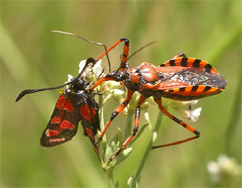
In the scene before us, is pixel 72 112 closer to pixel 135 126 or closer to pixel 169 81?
pixel 135 126

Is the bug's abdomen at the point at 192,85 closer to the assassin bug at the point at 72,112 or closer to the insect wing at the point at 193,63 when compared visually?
the insect wing at the point at 193,63

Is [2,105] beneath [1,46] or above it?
beneath

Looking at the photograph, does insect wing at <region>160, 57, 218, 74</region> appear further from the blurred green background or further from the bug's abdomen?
the blurred green background

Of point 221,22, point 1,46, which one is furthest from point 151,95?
point 1,46

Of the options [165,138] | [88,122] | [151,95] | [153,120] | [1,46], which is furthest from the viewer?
[165,138]

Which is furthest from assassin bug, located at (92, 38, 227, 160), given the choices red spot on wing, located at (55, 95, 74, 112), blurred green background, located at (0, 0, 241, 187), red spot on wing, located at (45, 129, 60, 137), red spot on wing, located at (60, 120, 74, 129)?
blurred green background, located at (0, 0, 241, 187)

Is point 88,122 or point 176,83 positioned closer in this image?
point 88,122

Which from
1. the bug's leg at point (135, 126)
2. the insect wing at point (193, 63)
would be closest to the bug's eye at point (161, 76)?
the insect wing at point (193, 63)

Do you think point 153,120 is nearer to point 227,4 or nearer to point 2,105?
point 227,4
